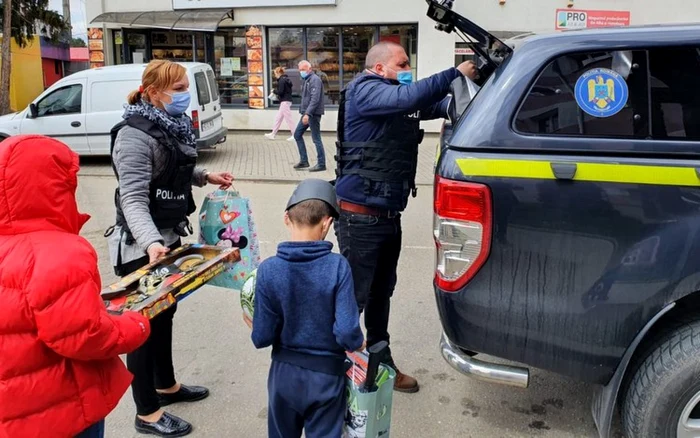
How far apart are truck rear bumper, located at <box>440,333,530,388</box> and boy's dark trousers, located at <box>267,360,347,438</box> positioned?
25.3 inches

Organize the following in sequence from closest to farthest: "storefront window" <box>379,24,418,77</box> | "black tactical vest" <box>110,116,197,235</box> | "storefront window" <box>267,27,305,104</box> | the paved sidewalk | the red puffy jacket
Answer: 1. the red puffy jacket
2. "black tactical vest" <box>110,116,197,235</box>
3. the paved sidewalk
4. "storefront window" <box>379,24,418,77</box>
5. "storefront window" <box>267,27,305,104</box>

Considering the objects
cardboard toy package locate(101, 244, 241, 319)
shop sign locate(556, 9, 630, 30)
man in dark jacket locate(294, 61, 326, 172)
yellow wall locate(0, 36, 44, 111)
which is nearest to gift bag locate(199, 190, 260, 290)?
cardboard toy package locate(101, 244, 241, 319)

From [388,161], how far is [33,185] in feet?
5.70

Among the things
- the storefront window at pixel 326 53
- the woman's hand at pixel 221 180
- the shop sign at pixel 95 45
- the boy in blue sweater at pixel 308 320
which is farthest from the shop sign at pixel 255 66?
the boy in blue sweater at pixel 308 320

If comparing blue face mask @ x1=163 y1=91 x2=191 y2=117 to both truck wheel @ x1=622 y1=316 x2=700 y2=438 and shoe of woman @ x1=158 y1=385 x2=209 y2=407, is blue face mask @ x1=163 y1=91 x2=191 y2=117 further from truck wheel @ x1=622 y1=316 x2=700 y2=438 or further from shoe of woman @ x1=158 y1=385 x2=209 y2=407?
truck wheel @ x1=622 y1=316 x2=700 y2=438

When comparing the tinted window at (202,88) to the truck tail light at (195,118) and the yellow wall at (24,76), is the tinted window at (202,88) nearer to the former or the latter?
the truck tail light at (195,118)

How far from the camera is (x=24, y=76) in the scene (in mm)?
25922

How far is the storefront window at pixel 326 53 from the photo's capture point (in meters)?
16.0

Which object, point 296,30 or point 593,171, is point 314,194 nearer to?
point 593,171

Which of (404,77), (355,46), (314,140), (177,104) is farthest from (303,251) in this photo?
(355,46)

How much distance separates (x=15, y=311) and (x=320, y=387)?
1018 mm

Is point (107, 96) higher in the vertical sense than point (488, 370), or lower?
higher

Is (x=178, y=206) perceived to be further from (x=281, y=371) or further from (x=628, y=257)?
(x=628, y=257)

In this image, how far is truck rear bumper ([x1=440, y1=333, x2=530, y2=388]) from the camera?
8.38 ft
